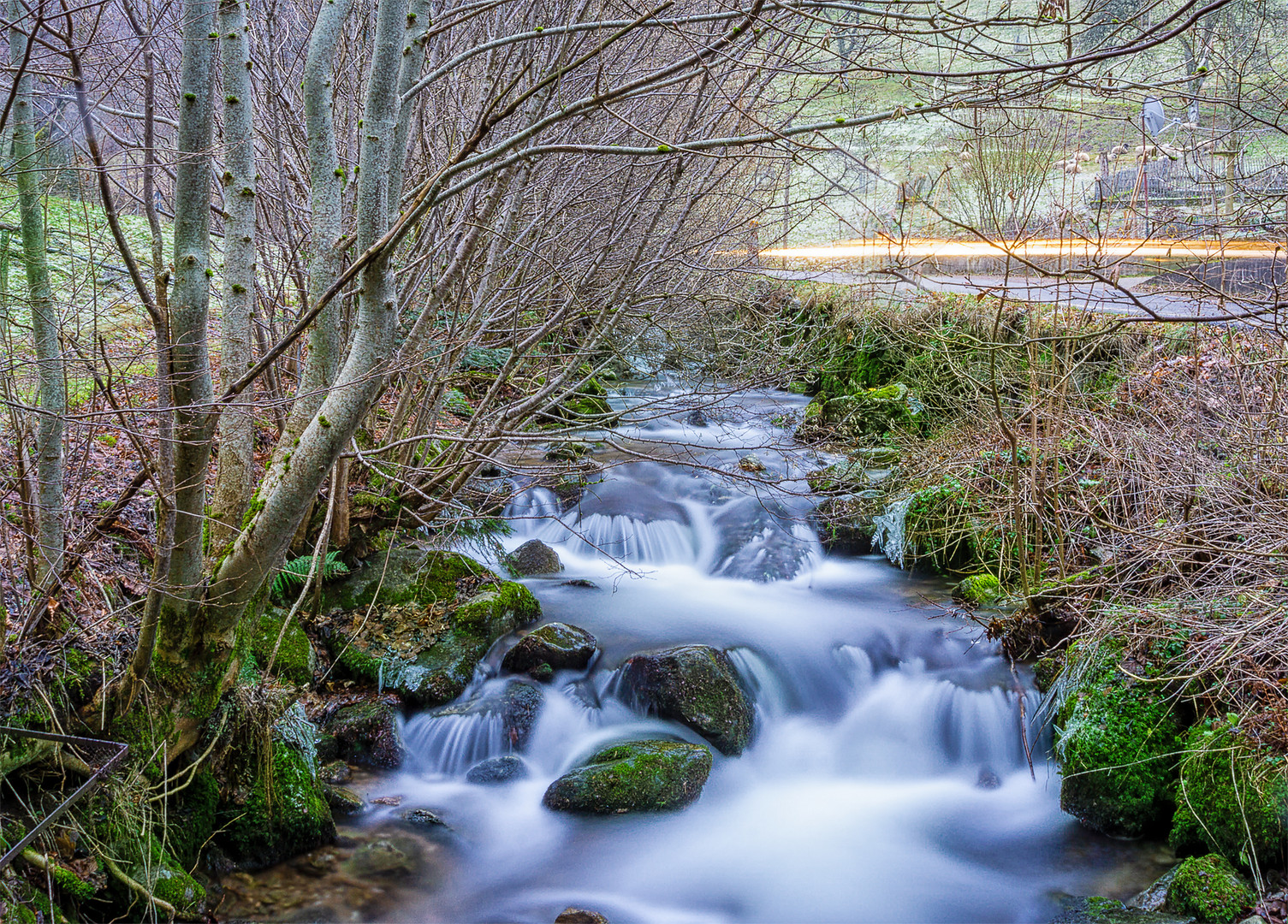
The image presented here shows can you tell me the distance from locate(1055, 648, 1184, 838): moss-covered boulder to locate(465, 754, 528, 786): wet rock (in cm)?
368

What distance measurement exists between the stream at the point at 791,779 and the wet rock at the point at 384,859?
0.20 metres

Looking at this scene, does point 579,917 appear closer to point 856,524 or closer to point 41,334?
point 41,334

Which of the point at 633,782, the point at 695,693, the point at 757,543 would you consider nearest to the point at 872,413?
the point at 757,543

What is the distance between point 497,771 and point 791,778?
2.16 meters

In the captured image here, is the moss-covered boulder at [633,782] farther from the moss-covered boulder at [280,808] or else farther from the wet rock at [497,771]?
the moss-covered boulder at [280,808]

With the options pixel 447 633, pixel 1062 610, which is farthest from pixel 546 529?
pixel 1062 610

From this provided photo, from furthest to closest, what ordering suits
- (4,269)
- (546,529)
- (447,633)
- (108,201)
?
1. (546,529)
2. (447,633)
3. (4,269)
4. (108,201)

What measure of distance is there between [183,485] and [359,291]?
111 centimetres

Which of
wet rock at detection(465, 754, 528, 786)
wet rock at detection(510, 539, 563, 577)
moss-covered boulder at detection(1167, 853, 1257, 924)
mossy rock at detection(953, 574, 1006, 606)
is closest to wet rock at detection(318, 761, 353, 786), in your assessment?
wet rock at detection(465, 754, 528, 786)

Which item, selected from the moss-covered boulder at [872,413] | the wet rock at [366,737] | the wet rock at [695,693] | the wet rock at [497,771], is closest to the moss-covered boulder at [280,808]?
the wet rock at [366,737]

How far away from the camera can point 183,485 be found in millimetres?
3617

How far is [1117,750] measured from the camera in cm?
539

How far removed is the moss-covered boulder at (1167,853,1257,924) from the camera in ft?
14.3

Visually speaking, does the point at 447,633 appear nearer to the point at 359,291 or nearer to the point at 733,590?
the point at 733,590
